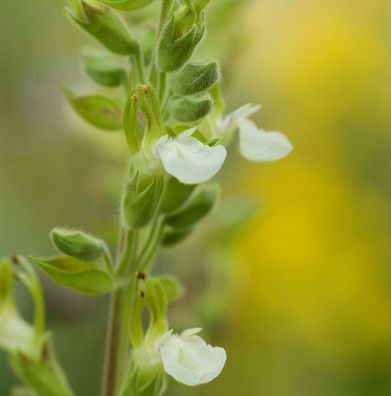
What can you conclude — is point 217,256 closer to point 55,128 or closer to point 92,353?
point 92,353

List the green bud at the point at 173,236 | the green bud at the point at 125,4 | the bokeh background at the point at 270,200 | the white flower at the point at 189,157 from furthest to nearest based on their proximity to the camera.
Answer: the bokeh background at the point at 270,200 → the green bud at the point at 173,236 → the green bud at the point at 125,4 → the white flower at the point at 189,157

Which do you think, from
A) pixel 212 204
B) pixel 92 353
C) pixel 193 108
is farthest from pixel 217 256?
pixel 193 108

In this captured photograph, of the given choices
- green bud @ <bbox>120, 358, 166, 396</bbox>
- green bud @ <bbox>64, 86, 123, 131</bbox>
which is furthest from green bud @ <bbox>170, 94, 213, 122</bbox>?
green bud @ <bbox>120, 358, 166, 396</bbox>

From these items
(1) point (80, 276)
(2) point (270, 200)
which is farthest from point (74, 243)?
(2) point (270, 200)

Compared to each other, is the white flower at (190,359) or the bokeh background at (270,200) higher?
the bokeh background at (270,200)

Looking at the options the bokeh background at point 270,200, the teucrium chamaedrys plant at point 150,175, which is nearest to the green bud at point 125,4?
the teucrium chamaedrys plant at point 150,175

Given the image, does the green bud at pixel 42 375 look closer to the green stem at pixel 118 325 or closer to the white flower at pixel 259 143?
the green stem at pixel 118 325
